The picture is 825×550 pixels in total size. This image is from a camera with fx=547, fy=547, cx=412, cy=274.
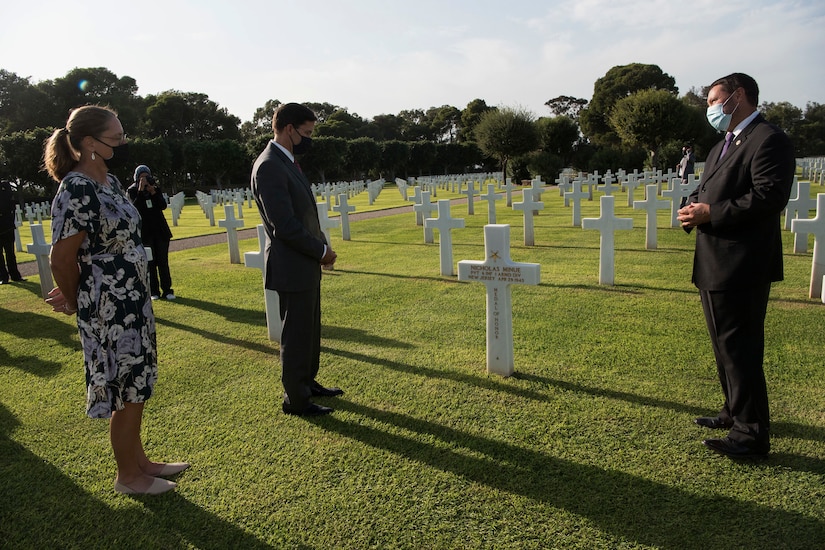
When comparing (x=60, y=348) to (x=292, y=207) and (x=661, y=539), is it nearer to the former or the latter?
(x=292, y=207)

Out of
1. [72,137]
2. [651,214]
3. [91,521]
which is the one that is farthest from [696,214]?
[651,214]

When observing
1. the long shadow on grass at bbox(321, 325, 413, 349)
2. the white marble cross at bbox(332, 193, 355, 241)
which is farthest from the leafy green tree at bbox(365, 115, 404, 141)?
the long shadow on grass at bbox(321, 325, 413, 349)

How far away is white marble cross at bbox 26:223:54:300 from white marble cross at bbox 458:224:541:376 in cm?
606

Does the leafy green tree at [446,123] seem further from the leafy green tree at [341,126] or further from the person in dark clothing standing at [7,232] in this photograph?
the person in dark clothing standing at [7,232]

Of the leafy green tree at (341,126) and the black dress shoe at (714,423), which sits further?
the leafy green tree at (341,126)

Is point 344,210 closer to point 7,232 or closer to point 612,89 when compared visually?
point 7,232

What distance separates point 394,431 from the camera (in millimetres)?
3338

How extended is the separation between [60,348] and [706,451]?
554cm

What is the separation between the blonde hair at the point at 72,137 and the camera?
8.24 ft

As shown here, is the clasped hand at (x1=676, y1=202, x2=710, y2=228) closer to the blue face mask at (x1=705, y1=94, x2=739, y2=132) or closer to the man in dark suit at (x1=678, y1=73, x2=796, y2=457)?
the man in dark suit at (x1=678, y1=73, x2=796, y2=457)

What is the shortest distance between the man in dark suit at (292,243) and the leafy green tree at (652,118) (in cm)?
3007

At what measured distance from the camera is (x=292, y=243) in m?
3.30

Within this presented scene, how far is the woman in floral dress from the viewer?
2451 mm

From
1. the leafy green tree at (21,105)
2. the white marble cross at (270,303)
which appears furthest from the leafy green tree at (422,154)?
the white marble cross at (270,303)
